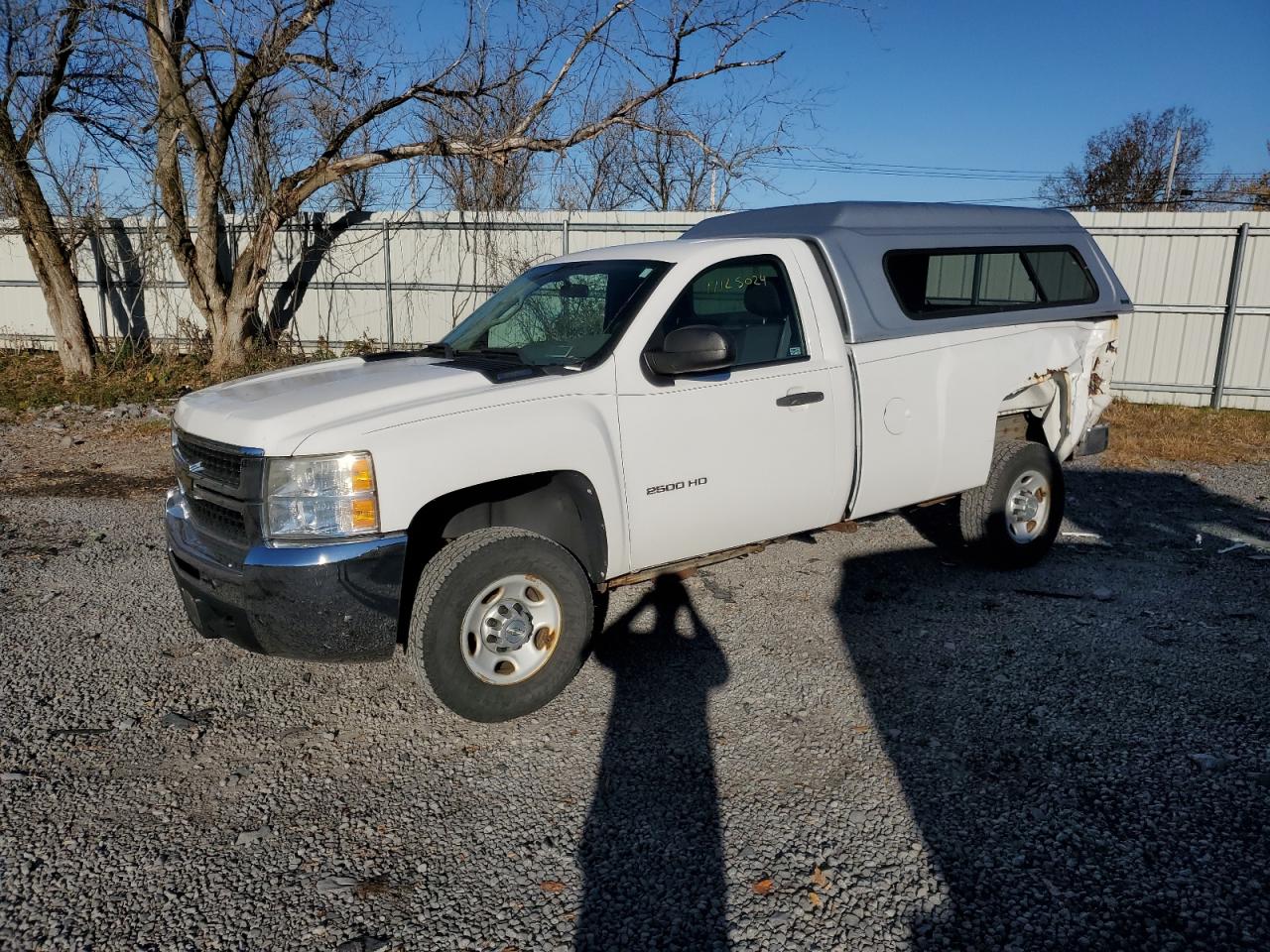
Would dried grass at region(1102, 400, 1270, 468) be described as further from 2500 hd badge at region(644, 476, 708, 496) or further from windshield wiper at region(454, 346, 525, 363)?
windshield wiper at region(454, 346, 525, 363)

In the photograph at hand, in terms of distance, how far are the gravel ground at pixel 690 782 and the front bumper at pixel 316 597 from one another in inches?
19.6

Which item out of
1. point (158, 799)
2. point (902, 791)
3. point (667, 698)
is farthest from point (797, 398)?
point (158, 799)

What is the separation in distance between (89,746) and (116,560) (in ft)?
8.93

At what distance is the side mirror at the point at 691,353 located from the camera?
4141 millimetres

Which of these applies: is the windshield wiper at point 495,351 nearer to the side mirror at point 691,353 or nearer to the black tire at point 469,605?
the side mirror at point 691,353

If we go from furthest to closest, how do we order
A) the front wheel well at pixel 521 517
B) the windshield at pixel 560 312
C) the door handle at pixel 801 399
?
the door handle at pixel 801 399 < the windshield at pixel 560 312 < the front wheel well at pixel 521 517

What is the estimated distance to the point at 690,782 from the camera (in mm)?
3570

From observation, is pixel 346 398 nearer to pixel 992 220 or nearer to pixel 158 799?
pixel 158 799

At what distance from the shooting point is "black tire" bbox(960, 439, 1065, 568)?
19.0 feet

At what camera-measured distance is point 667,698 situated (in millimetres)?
4273

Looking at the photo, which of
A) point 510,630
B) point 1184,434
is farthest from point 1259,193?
point 510,630

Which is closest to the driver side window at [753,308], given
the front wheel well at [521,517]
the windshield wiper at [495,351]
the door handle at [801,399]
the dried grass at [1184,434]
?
the door handle at [801,399]

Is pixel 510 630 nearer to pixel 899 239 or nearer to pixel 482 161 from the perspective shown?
pixel 899 239

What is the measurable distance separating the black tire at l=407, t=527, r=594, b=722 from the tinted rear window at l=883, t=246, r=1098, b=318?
101 inches
